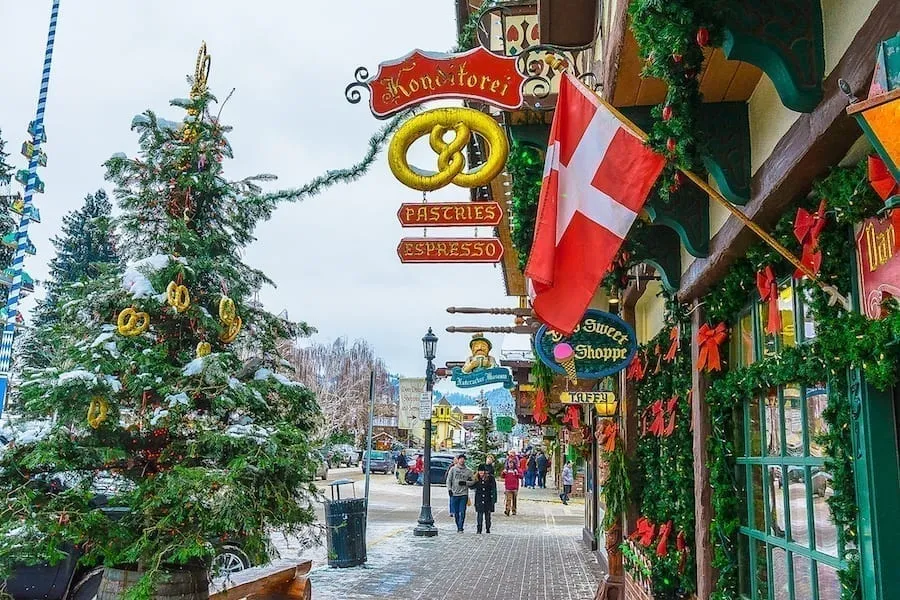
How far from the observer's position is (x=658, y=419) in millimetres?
6547

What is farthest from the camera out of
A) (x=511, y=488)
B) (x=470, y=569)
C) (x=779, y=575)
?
(x=511, y=488)

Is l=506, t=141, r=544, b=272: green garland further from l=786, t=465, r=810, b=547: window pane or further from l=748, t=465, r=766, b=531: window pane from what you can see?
l=786, t=465, r=810, b=547: window pane

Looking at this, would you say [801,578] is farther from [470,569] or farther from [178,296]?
[470,569]

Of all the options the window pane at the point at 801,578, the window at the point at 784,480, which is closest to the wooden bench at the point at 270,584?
the window at the point at 784,480

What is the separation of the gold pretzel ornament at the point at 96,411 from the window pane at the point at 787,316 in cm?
472

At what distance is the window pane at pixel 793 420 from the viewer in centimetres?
368

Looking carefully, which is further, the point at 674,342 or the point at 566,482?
the point at 566,482

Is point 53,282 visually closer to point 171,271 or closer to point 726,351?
point 171,271

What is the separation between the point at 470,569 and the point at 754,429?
26.9 feet

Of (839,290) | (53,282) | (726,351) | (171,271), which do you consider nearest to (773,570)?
(726,351)

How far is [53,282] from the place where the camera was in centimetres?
2506

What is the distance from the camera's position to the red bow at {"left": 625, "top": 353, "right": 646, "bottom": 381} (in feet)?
24.7

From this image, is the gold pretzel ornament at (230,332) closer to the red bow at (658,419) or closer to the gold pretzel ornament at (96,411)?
the gold pretzel ornament at (96,411)

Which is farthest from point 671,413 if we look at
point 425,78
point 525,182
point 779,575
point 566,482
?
point 566,482
